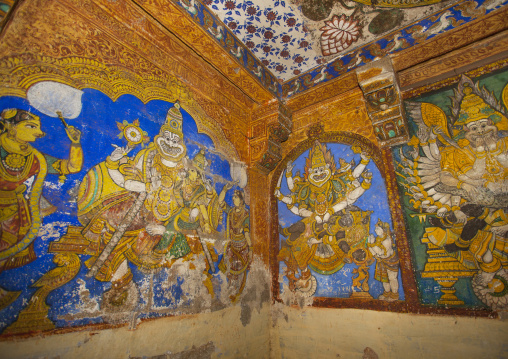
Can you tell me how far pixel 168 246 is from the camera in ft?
8.73

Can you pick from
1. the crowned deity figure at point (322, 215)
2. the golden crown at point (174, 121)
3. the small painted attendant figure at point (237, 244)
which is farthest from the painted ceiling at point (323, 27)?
the small painted attendant figure at point (237, 244)

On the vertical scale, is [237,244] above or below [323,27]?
below

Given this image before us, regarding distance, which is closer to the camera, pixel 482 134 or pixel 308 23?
pixel 482 134

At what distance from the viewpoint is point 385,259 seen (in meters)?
3.01

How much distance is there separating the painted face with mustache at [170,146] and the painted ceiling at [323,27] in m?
1.31

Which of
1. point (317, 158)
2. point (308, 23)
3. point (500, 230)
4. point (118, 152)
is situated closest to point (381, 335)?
point (500, 230)

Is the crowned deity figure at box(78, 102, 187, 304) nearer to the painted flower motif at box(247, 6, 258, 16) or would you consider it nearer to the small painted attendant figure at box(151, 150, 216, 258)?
the small painted attendant figure at box(151, 150, 216, 258)

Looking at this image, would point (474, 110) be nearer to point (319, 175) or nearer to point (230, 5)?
point (319, 175)

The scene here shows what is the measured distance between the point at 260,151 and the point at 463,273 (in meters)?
2.87

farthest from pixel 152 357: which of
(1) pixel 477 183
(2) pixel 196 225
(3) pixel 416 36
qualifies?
(3) pixel 416 36

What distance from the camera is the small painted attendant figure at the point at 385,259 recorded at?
2.90 metres

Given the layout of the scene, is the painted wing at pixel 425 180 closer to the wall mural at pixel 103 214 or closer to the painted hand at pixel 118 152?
the wall mural at pixel 103 214

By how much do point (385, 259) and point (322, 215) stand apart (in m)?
0.93

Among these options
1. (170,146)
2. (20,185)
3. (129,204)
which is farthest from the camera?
(170,146)
